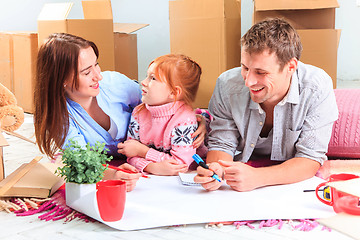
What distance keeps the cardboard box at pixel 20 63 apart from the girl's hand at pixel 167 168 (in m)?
1.54

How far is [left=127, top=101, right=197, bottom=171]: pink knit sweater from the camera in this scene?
5.70ft

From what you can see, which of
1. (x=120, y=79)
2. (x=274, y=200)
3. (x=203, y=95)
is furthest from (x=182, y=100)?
(x=203, y=95)

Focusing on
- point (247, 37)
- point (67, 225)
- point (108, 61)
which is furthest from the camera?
point (108, 61)

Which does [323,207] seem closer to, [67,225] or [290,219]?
[290,219]

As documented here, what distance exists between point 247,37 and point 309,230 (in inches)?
24.7

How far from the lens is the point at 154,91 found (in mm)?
1731

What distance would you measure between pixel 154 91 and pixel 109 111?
0.21 m

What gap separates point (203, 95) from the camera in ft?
9.09

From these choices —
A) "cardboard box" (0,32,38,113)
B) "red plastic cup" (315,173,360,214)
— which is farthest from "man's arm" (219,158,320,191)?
"cardboard box" (0,32,38,113)

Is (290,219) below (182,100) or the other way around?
below

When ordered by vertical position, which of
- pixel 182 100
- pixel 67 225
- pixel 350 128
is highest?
pixel 182 100

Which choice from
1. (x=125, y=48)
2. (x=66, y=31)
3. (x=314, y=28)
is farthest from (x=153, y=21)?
(x=314, y=28)

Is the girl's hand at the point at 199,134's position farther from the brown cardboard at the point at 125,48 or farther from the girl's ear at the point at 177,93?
the brown cardboard at the point at 125,48

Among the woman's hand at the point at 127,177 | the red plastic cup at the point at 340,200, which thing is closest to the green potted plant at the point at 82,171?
the woman's hand at the point at 127,177
